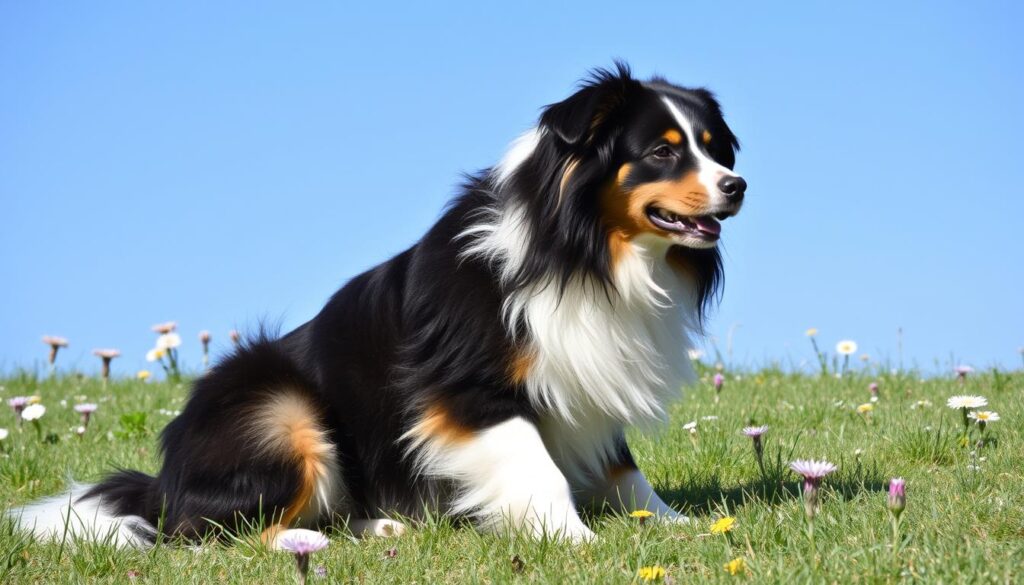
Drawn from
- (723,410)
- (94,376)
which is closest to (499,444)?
(723,410)

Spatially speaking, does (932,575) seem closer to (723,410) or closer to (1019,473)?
(1019,473)

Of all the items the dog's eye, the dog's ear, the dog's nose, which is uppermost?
the dog's ear

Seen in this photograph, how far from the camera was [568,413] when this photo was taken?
4.05 metres

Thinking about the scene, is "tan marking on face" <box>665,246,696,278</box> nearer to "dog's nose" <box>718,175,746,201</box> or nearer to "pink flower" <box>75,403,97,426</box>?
"dog's nose" <box>718,175,746,201</box>

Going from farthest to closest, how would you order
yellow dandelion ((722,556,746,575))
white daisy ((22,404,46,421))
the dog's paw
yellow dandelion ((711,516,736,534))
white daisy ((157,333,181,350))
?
1. white daisy ((157,333,181,350))
2. white daisy ((22,404,46,421))
3. the dog's paw
4. yellow dandelion ((711,516,736,534))
5. yellow dandelion ((722,556,746,575))

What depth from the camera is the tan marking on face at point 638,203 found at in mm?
3936

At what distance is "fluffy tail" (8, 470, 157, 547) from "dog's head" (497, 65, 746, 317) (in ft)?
6.55

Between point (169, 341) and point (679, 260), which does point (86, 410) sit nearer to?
point (169, 341)

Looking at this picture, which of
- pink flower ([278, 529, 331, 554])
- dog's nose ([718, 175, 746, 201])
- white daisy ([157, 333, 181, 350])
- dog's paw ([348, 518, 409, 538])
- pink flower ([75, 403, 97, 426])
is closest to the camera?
pink flower ([278, 529, 331, 554])

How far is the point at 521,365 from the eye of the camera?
396cm

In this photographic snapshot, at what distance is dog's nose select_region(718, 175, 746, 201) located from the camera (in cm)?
391

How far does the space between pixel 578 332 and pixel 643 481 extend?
0.79m

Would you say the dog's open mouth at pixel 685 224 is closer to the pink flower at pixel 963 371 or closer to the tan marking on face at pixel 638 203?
the tan marking on face at pixel 638 203

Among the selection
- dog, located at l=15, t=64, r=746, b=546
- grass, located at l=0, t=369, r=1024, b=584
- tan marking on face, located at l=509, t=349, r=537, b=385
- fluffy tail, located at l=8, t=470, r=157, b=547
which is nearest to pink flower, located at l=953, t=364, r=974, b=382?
grass, located at l=0, t=369, r=1024, b=584
